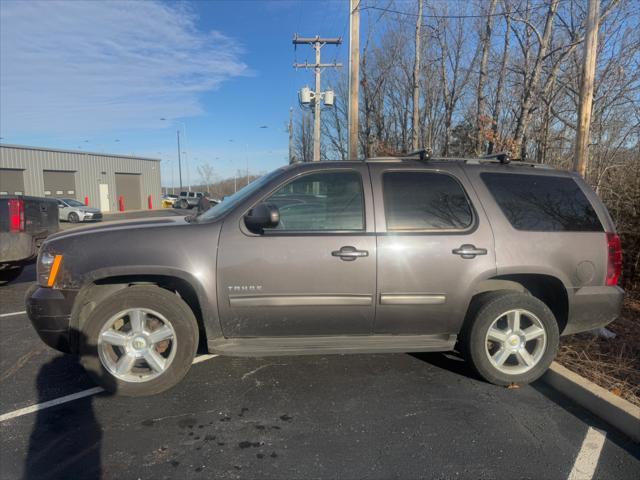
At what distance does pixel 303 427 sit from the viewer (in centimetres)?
284

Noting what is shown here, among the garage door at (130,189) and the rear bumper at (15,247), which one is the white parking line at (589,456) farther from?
the garage door at (130,189)

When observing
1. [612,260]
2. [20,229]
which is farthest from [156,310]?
[20,229]

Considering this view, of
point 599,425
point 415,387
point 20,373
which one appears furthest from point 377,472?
point 20,373

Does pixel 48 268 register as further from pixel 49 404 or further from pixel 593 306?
pixel 593 306

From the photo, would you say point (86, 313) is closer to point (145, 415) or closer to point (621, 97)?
point (145, 415)

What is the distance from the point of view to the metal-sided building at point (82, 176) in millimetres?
33000

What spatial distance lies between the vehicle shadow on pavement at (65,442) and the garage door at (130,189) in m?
44.3

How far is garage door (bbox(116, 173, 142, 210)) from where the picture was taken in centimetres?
4306

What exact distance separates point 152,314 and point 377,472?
6.48 feet

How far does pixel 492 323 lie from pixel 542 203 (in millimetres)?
1115

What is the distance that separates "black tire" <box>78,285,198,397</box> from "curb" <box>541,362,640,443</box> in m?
2.98

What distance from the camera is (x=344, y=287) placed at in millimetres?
3201

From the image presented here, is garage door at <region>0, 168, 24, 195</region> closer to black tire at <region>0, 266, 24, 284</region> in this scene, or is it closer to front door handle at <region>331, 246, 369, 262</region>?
black tire at <region>0, 266, 24, 284</region>

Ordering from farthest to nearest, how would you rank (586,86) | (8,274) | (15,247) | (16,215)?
(8,274), (16,215), (15,247), (586,86)
